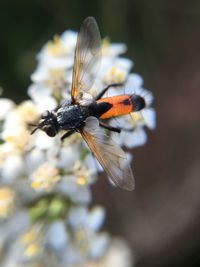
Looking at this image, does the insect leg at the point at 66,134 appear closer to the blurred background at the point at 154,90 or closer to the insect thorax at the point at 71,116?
the insect thorax at the point at 71,116

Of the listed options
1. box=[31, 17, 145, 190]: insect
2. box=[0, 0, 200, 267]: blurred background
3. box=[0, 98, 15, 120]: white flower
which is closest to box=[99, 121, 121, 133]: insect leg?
box=[31, 17, 145, 190]: insect

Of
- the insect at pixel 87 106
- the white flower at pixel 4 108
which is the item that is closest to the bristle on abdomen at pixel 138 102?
the insect at pixel 87 106

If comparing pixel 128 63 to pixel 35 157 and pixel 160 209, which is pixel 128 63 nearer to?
pixel 35 157

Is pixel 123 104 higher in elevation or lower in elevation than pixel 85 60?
lower

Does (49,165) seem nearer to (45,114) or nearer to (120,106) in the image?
(45,114)

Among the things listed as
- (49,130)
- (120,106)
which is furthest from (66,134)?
(120,106)

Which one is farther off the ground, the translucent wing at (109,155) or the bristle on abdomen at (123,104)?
the bristle on abdomen at (123,104)
